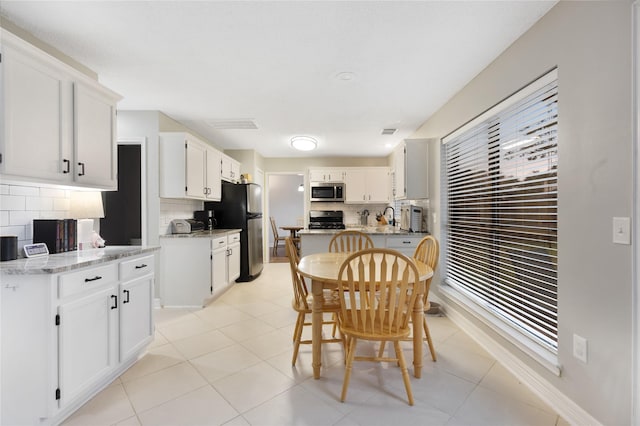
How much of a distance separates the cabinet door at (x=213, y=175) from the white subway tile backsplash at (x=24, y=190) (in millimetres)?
2013

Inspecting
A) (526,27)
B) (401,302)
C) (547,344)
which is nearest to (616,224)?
(547,344)

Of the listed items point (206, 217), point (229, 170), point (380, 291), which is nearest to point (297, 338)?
point (380, 291)

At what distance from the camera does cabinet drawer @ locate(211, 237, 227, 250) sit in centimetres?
354

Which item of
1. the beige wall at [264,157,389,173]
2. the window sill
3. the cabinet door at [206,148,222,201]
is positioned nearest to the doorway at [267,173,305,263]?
the beige wall at [264,157,389,173]

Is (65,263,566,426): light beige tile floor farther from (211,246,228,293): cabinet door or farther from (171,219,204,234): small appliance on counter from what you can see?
(171,219,204,234): small appliance on counter

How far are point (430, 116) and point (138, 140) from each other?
368 cm

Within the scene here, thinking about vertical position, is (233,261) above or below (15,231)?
below

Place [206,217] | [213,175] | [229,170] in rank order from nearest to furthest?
[213,175] → [206,217] → [229,170]

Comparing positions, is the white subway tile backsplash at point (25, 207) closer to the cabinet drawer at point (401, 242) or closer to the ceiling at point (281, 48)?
the ceiling at point (281, 48)

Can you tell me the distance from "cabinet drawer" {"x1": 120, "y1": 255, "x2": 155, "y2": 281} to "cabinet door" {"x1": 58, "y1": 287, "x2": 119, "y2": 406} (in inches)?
5.5

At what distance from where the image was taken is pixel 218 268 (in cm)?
369

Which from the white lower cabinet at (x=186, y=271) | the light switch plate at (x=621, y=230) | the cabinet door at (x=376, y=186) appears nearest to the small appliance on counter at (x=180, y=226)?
the white lower cabinet at (x=186, y=271)

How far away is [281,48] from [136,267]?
1.99 meters

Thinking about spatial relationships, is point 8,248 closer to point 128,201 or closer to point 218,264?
point 128,201
